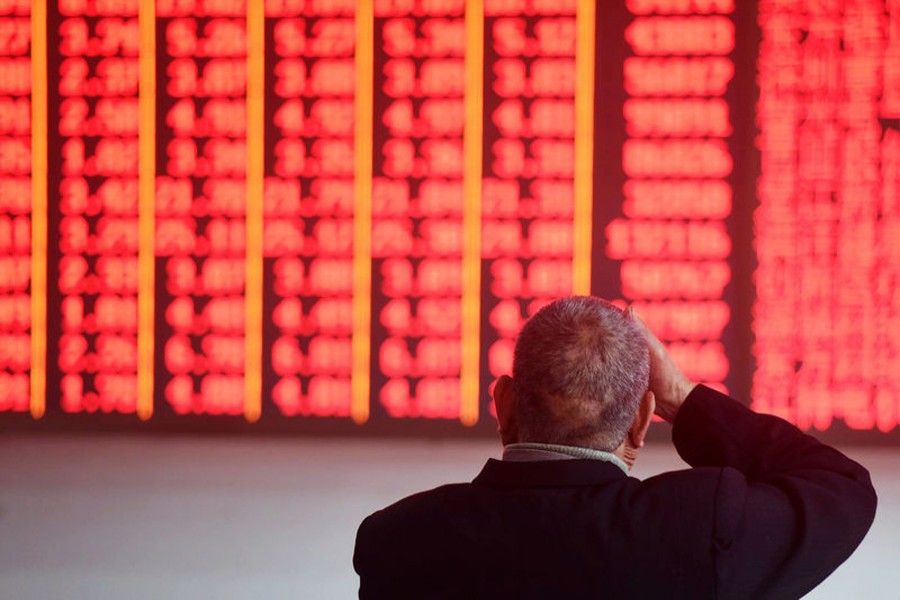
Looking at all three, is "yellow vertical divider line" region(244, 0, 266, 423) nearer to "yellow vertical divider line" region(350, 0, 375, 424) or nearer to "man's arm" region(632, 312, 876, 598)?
"yellow vertical divider line" region(350, 0, 375, 424)

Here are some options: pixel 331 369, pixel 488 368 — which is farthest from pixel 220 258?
pixel 488 368

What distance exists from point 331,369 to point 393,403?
20 cm

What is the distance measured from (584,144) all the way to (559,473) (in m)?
2.10

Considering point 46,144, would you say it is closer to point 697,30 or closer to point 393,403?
point 393,403

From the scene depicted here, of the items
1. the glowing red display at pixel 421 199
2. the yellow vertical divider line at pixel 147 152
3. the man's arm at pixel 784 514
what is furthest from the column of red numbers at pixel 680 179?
the man's arm at pixel 784 514

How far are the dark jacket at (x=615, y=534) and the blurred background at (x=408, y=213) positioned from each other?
6.00ft

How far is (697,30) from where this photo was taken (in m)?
2.69

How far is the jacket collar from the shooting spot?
0.72 m

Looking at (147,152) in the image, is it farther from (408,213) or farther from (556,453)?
(556,453)

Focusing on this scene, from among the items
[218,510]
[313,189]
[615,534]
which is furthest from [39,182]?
[615,534]

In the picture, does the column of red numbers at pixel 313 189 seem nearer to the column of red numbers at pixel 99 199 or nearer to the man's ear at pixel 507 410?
the column of red numbers at pixel 99 199

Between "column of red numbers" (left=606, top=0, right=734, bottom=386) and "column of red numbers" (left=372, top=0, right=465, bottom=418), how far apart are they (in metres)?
0.46

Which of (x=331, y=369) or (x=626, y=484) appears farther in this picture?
(x=331, y=369)

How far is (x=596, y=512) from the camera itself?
0.70m
